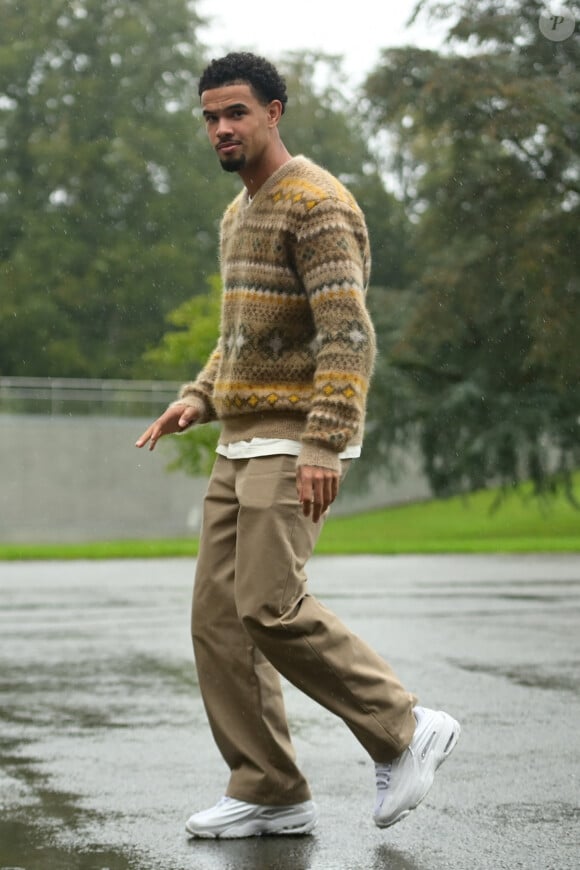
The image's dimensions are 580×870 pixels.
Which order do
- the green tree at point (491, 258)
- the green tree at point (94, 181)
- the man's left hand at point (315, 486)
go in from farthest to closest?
the green tree at point (94, 181), the green tree at point (491, 258), the man's left hand at point (315, 486)

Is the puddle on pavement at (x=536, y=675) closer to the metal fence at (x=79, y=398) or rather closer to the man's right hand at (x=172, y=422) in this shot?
the man's right hand at (x=172, y=422)

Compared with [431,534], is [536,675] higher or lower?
higher

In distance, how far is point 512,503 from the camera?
136 ft

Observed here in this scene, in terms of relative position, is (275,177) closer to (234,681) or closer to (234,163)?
(234,163)

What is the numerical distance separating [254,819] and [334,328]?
1.35 metres

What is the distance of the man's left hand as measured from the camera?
4031mm

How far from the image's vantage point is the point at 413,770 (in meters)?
4.21

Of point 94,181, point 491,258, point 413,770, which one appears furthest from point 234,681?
point 94,181

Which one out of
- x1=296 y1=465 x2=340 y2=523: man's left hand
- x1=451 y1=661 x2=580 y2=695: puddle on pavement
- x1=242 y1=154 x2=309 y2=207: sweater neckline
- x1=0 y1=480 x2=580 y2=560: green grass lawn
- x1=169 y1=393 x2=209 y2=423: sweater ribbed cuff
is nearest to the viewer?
x1=296 y1=465 x2=340 y2=523: man's left hand

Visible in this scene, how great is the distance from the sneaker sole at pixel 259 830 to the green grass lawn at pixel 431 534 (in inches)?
628

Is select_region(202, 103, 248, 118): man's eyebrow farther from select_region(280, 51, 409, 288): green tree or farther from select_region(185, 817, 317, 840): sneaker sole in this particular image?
select_region(280, 51, 409, 288): green tree

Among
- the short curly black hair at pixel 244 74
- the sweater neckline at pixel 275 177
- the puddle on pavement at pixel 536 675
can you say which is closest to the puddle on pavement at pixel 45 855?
the sweater neckline at pixel 275 177

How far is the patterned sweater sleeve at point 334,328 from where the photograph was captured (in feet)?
13.3

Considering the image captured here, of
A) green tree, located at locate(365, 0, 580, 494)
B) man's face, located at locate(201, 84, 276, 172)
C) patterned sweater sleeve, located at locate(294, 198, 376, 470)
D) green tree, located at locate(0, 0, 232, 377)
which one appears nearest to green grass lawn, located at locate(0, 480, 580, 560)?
green tree, located at locate(365, 0, 580, 494)
